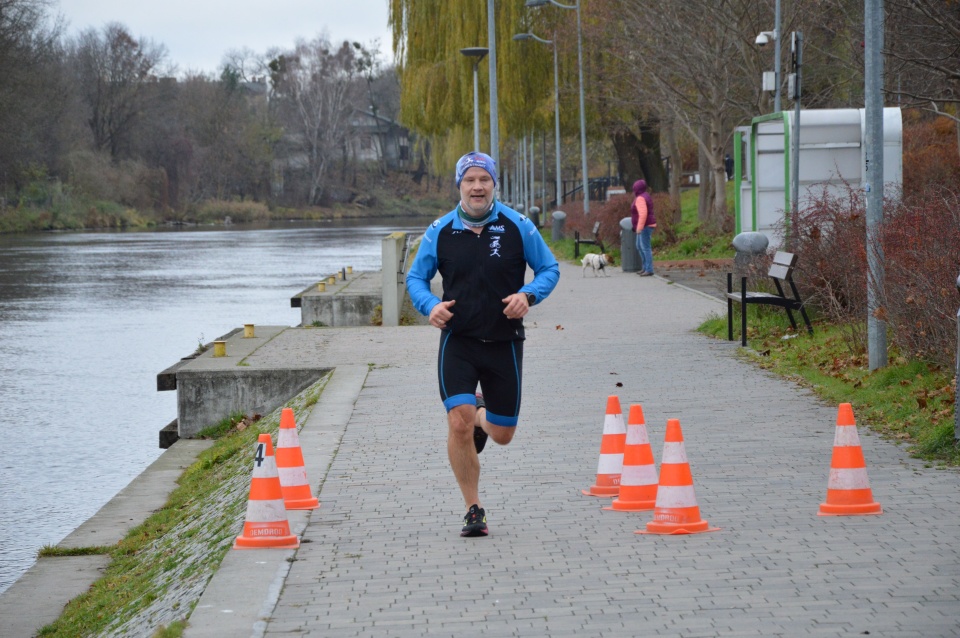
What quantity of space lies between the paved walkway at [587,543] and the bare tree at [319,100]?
130 metres

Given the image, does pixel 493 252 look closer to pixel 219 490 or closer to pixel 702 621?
pixel 702 621

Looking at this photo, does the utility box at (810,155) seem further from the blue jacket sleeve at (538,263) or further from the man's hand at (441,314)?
the man's hand at (441,314)

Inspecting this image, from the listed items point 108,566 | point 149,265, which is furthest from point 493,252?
point 149,265

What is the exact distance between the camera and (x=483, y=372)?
680cm

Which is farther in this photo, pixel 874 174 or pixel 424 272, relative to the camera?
pixel 874 174

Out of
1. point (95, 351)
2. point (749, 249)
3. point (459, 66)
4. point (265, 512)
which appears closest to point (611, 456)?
point (265, 512)

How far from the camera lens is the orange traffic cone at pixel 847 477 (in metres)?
6.95

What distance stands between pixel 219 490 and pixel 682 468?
3.82 m

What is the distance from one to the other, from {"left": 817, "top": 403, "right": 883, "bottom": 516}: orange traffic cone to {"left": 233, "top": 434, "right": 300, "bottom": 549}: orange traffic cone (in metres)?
2.58

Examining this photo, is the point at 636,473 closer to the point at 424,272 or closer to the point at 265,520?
the point at 424,272

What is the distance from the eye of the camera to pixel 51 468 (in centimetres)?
1260

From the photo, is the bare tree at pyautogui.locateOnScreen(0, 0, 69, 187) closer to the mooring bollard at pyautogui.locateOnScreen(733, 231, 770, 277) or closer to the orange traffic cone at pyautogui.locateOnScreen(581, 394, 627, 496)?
the mooring bollard at pyautogui.locateOnScreen(733, 231, 770, 277)

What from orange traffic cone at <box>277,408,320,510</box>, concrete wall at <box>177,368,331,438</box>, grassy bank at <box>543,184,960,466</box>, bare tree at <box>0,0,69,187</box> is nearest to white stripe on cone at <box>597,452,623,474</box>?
orange traffic cone at <box>277,408,320,510</box>

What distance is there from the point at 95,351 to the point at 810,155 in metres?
11.3
